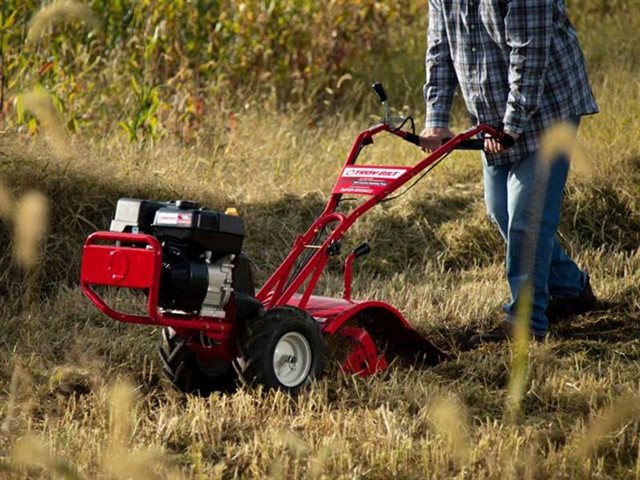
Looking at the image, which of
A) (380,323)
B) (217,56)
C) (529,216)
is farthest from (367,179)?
(217,56)

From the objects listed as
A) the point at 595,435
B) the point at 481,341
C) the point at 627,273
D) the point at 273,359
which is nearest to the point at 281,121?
the point at 627,273

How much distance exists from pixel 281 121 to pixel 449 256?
2485 mm

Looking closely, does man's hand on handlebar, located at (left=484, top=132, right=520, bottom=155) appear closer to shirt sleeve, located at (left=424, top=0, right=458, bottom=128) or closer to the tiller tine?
shirt sleeve, located at (left=424, top=0, right=458, bottom=128)

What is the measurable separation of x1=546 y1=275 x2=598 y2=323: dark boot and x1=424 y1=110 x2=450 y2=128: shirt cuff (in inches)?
35.6

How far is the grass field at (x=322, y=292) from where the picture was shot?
326 cm

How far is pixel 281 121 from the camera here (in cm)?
827

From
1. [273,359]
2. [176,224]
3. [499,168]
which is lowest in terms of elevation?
[273,359]

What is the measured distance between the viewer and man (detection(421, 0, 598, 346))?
441 cm

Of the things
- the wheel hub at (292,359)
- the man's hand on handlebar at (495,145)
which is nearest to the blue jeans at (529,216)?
the man's hand on handlebar at (495,145)

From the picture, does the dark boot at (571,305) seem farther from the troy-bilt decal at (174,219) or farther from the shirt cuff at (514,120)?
the troy-bilt decal at (174,219)

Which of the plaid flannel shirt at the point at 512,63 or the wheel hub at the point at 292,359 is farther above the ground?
the plaid flannel shirt at the point at 512,63

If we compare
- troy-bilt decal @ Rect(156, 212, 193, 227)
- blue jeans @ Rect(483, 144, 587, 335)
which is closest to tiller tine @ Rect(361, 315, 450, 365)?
blue jeans @ Rect(483, 144, 587, 335)

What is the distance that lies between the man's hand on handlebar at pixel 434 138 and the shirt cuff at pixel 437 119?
31 millimetres

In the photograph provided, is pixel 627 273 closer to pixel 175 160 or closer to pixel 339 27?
pixel 175 160
